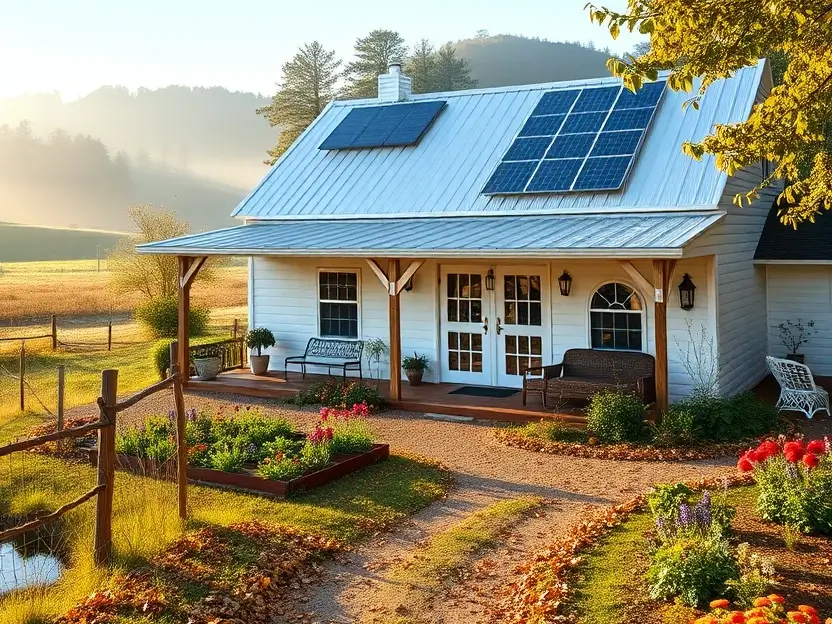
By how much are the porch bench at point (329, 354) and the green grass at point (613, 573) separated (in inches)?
335

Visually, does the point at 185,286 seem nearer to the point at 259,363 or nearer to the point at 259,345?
the point at 259,345

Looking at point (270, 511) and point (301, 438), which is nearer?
point (270, 511)

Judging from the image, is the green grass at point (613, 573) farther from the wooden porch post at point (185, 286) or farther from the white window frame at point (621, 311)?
the wooden porch post at point (185, 286)

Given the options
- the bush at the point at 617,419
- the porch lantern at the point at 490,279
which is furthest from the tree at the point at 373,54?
the bush at the point at 617,419

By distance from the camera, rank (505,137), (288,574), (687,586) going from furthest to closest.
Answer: (505,137) < (288,574) < (687,586)

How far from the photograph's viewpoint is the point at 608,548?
6.80 m

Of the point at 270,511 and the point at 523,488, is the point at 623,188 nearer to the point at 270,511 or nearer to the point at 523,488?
the point at 523,488

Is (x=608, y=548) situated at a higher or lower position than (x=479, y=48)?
lower

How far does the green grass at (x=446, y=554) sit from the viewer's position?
6168mm

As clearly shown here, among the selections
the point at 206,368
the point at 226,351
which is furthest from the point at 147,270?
the point at 206,368

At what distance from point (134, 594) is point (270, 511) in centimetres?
236

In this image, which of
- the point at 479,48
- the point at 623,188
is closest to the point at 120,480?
the point at 623,188

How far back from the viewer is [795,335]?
1484cm

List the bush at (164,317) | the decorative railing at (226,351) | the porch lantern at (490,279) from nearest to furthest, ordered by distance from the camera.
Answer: the porch lantern at (490,279), the decorative railing at (226,351), the bush at (164,317)
